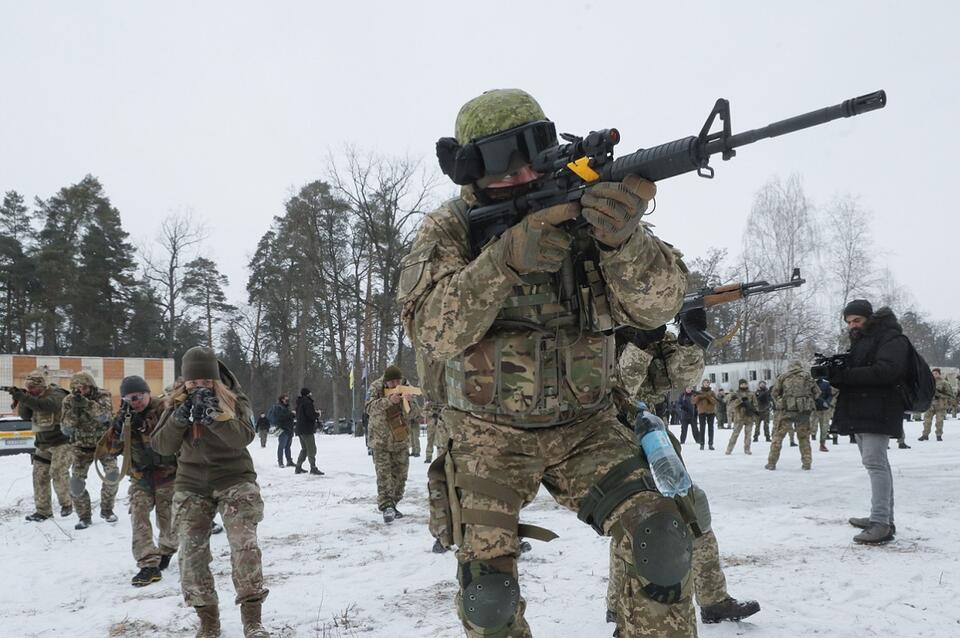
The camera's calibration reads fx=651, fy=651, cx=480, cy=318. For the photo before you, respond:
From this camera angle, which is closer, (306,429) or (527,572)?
(527,572)

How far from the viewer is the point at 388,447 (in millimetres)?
8516

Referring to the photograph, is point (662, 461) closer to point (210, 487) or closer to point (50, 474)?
point (210, 487)

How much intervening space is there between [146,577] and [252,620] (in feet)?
7.72

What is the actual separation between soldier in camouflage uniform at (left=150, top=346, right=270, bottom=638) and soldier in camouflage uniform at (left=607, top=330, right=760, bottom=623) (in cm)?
221

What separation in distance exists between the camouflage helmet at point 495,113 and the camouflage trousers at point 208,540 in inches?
113

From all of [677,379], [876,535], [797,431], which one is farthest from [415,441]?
[677,379]

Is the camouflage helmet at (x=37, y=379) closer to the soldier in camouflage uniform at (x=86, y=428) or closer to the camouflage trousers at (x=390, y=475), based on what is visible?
the soldier in camouflage uniform at (x=86, y=428)

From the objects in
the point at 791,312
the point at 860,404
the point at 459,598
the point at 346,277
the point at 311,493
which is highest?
the point at 346,277

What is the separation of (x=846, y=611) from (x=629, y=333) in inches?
88.4

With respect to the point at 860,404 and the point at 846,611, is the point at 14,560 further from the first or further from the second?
the point at 860,404

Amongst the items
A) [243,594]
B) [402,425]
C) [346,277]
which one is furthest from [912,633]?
[346,277]

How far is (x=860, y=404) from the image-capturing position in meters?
5.82

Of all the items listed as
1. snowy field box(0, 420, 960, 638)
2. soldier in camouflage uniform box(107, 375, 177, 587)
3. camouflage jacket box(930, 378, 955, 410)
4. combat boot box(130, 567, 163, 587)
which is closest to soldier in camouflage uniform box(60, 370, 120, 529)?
snowy field box(0, 420, 960, 638)

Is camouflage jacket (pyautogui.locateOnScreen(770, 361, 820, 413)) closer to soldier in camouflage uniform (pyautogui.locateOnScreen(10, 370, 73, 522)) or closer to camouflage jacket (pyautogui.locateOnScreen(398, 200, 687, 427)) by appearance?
camouflage jacket (pyautogui.locateOnScreen(398, 200, 687, 427))
